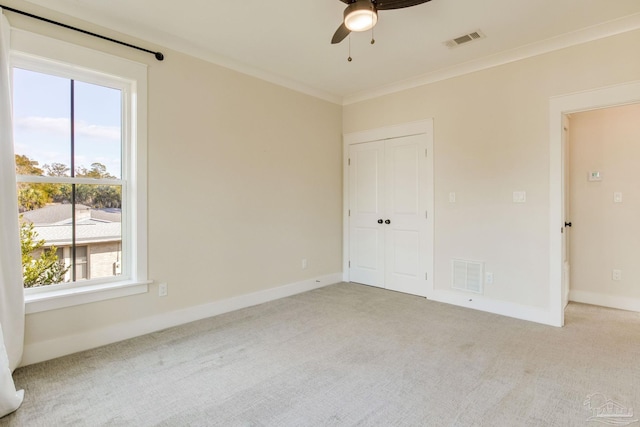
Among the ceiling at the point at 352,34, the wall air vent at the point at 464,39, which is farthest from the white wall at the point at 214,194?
the wall air vent at the point at 464,39

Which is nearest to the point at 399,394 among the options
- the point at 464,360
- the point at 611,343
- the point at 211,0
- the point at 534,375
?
the point at 464,360

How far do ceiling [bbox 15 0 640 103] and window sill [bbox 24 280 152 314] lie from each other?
223 cm

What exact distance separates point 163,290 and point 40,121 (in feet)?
5.66

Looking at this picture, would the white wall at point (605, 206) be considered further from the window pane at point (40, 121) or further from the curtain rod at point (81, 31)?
the window pane at point (40, 121)

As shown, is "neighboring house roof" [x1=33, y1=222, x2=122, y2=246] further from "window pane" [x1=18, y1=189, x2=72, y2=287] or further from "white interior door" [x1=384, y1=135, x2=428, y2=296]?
"white interior door" [x1=384, y1=135, x2=428, y2=296]

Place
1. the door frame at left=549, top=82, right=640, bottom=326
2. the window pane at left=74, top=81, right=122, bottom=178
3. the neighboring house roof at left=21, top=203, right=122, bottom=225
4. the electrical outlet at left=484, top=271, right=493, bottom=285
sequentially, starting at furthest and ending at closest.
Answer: the electrical outlet at left=484, top=271, right=493, bottom=285, the door frame at left=549, top=82, right=640, bottom=326, the window pane at left=74, top=81, right=122, bottom=178, the neighboring house roof at left=21, top=203, right=122, bottom=225

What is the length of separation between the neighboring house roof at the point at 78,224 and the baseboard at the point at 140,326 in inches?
30.6

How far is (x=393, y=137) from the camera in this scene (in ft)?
14.5

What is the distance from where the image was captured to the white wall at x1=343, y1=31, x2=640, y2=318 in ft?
10.2

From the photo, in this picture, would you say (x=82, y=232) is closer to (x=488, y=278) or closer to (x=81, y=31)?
(x=81, y=31)

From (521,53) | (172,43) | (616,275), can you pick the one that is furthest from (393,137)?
(616,275)

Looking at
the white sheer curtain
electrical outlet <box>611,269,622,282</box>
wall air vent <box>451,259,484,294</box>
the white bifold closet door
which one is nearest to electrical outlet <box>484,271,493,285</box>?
wall air vent <box>451,259,484,294</box>

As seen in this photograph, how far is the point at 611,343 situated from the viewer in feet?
9.12

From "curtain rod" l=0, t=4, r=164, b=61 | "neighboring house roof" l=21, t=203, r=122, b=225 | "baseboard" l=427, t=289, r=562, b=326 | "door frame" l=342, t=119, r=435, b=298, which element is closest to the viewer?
"curtain rod" l=0, t=4, r=164, b=61
